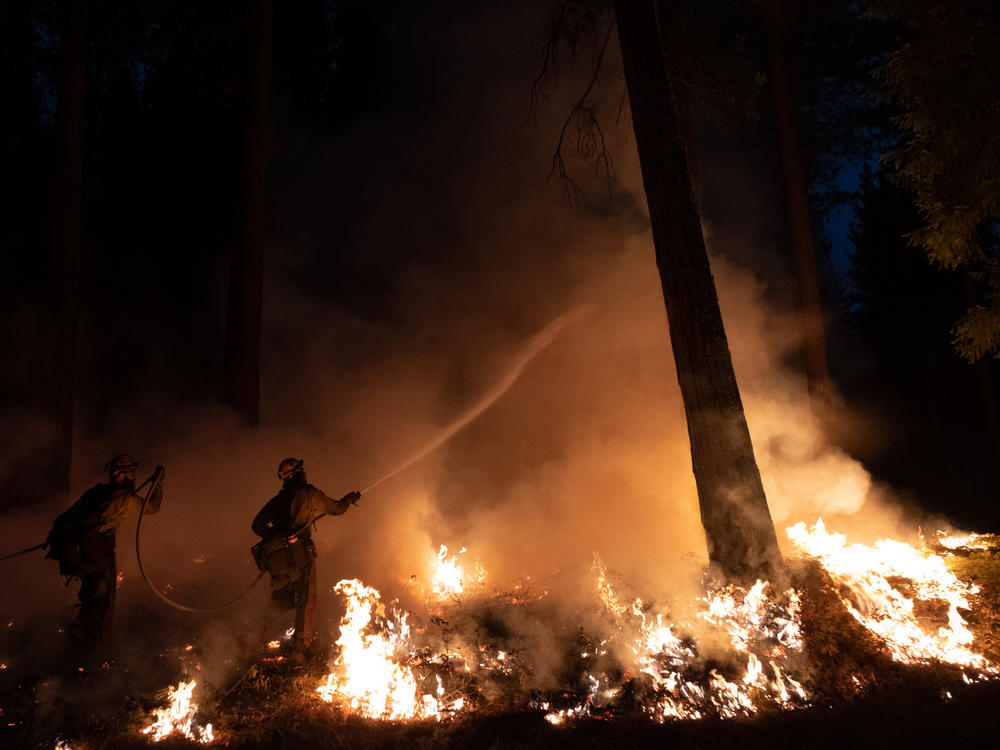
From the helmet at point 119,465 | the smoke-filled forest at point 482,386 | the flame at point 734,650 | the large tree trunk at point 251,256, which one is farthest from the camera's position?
the large tree trunk at point 251,256

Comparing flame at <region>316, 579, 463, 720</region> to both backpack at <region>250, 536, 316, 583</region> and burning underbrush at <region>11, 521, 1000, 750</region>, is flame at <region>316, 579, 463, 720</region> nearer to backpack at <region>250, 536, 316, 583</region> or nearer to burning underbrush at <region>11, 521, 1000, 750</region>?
burning underbrush at <region>11, 521, 1000, 750</region>

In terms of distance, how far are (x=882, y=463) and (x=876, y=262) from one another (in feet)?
19.1

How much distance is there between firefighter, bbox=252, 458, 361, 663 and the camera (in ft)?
18.5

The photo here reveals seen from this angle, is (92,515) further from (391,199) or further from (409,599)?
(391,199)

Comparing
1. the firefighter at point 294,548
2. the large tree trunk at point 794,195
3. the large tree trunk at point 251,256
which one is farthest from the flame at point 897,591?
the large tree trunk at point 251,256

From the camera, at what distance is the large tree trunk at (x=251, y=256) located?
341 inches

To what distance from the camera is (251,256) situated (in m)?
8.85

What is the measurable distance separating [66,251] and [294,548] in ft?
17.3

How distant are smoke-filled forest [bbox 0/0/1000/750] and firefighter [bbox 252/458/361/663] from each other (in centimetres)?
3

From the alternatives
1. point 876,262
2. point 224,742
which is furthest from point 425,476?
point 876,262

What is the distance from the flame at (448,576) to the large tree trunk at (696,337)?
9.31ft

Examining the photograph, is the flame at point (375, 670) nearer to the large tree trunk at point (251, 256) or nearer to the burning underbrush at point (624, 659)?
the burning underbrush at point (624, 659)

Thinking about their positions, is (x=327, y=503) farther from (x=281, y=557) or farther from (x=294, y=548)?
(x=281, y=557)

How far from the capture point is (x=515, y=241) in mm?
12703
